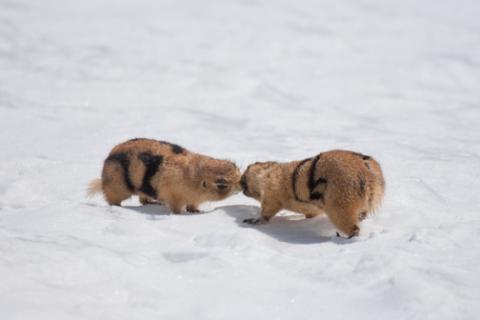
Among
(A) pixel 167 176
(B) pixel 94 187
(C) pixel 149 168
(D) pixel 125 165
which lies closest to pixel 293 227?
(A) pixel 167 176

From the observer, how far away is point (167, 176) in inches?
263

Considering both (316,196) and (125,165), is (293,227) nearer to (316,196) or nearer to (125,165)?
(316,196)

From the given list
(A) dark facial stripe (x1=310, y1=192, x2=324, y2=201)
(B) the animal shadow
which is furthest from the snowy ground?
(A) dark facial stripe (x1=310, y1=192, x2=324, y2=201)

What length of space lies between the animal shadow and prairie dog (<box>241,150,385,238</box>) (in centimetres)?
9

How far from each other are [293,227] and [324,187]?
0.65 meters

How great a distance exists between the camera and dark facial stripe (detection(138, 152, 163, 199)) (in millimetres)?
6730

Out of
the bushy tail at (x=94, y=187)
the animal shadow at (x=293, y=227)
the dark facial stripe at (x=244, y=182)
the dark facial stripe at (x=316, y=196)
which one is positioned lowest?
the bushy tail at (x=94, y=187)

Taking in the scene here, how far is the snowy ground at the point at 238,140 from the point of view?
462cm

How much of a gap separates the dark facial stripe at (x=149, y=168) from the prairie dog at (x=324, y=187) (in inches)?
32.3

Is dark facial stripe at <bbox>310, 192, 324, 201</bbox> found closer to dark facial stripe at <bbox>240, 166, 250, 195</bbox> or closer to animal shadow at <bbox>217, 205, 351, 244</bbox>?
animal shadow at <bbox>217, 205, 351, 244</bbox>

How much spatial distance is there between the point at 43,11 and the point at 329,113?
7068 millimetres

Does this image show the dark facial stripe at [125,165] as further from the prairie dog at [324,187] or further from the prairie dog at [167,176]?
the prairie dog at [324,187]

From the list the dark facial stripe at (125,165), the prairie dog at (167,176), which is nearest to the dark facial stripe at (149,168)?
the prairie dog at (167,176)

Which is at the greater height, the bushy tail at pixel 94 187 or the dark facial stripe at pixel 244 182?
the dark facial stripe at pixel 244 182
